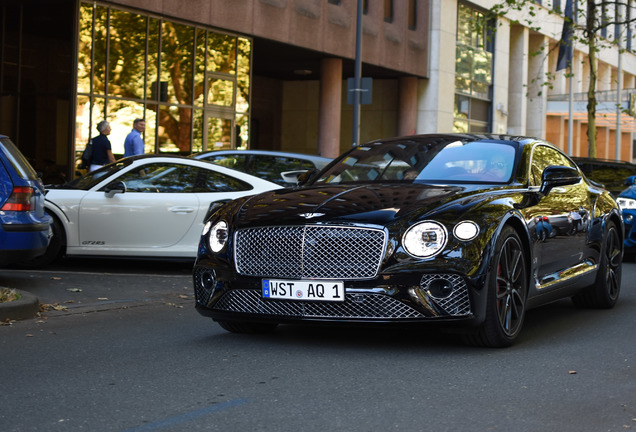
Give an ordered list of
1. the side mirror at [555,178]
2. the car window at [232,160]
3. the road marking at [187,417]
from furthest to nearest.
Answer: the car window at [232,160], the side mirror at [555,178], the road marking at [187,417]

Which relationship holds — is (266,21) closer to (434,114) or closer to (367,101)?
(367,101)

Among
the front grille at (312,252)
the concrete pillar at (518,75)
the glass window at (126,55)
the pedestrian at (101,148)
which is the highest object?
the concrete pillar at (518,75)

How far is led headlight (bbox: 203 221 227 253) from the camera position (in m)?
6.93

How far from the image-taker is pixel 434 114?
37.8 m

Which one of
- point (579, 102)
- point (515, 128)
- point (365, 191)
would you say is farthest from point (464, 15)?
point (365, 191)

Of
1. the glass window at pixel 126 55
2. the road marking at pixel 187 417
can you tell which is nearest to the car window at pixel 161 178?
the road marking at pixel 187 417

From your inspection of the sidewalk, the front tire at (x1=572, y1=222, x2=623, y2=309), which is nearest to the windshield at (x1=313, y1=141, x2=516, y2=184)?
the front tire at (x1=572, y1=222, x2=623, y2=309)

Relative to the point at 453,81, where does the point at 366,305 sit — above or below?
below

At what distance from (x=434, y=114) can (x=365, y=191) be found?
31115 millimetres

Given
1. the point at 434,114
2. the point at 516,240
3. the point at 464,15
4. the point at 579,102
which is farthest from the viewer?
the point at 579,102

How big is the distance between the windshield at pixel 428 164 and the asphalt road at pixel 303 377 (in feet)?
3.71

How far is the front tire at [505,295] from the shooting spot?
6574mm

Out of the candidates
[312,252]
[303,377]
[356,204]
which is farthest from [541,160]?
[303,377]

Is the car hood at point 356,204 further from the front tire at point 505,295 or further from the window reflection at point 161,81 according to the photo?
the window reflection at point 161,81
